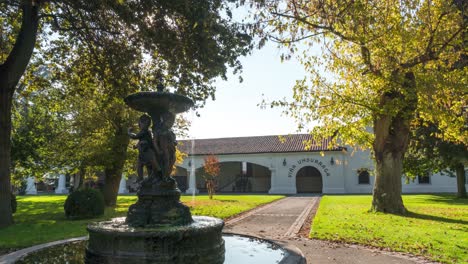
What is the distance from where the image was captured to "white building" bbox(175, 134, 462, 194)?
34500mm

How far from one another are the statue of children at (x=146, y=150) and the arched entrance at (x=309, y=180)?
33543 millimetres

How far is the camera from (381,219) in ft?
42.5

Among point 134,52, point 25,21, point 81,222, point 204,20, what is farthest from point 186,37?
point 81,222

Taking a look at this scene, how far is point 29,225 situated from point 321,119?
39.8ft

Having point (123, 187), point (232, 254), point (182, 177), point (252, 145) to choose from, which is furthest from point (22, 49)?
point (182, 177)

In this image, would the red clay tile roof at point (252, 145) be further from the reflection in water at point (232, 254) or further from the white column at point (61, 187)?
Result: the reflection in water at point (232, 254)

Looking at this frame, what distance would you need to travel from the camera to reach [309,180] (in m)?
38.7

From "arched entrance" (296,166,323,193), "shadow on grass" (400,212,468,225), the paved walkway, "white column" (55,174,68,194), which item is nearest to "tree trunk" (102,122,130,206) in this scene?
the paved walkway

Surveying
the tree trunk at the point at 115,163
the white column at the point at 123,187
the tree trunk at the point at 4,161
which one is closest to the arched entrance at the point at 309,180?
the white column at the point at 123,187

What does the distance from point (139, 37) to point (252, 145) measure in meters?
30.7

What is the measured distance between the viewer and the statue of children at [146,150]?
6.41 m

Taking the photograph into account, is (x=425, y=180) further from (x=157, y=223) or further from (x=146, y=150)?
(x=157, y=223)

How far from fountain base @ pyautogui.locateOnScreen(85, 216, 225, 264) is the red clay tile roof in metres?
30.6

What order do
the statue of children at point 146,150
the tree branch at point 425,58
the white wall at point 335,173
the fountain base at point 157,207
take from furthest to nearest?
the white wall at point 335,173 < the tree branch at point 425,58 < the statue of children at point 146,150 < the fountain base at point 157,207
